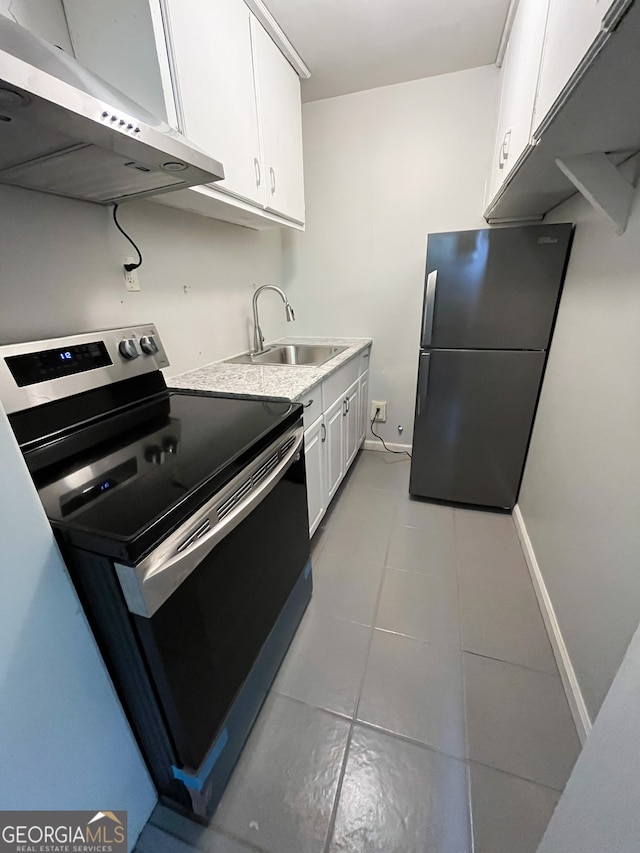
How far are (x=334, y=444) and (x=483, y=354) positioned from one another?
0.95 meters

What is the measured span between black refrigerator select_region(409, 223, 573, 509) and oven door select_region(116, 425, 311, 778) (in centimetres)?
116

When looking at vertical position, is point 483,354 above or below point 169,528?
above

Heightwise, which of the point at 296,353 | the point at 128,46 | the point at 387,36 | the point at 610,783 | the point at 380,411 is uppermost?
the point at 387,36

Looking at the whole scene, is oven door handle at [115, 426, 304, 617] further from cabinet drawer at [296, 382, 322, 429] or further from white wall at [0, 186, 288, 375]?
white wall at [0, 186, 288, 375]

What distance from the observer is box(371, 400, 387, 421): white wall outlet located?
2777 mm

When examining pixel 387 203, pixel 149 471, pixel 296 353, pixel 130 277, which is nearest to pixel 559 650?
pixel 149 471

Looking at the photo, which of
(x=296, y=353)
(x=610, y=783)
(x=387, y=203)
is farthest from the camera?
(x=296, y=353)

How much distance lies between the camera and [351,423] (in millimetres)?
2350

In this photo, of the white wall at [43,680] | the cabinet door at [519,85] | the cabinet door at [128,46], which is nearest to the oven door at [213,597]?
the white wall at [43,680]

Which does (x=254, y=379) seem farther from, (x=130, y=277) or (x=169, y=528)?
(x=169, y=528)

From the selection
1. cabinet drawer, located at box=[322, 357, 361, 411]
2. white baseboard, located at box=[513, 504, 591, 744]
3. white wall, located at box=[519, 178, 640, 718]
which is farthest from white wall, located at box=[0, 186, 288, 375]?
white baseboard, located at box=[513, 504, 591, 744]

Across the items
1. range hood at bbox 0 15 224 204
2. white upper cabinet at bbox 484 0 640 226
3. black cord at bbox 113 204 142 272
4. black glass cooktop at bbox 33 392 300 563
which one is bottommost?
black glass cooktop at bbox 33 392 300 563

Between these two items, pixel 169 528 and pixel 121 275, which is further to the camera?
pixel 121 275

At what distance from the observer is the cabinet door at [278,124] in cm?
153
